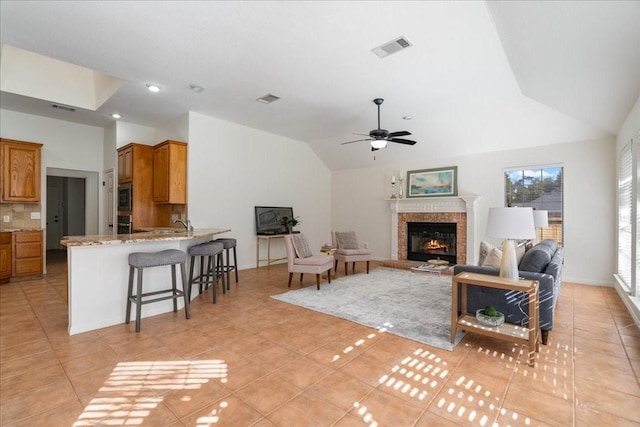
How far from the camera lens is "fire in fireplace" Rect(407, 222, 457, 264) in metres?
6.79

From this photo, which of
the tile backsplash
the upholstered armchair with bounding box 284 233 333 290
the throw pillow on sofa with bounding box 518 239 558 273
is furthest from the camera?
the tile backsplash

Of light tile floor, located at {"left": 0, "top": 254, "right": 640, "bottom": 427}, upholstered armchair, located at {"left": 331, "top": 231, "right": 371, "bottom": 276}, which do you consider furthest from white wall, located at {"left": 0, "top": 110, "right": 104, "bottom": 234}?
upholstered armchair, located at {"left": 331, "top": 231, "right": 371, "bottom": 276}

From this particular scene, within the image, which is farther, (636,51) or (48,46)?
(48,46)

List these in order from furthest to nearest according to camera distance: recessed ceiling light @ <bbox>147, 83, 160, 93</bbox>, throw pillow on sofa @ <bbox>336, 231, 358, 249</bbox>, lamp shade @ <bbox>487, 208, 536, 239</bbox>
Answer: throw pillow on sofa @ <bbox>336, 231, 358, 249</bbox> → recessed ceiling light @ <bbox>147, 83, 160, 93</bbox> → lamp shade @ <bbox>487, 208, 536, 239</bbox>

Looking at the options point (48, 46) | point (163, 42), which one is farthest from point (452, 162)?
point (48, 46)

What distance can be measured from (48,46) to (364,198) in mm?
6520

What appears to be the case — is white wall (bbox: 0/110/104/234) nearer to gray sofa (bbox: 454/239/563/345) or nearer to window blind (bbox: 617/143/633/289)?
gray sofa (bbox: 454/239/563/345)

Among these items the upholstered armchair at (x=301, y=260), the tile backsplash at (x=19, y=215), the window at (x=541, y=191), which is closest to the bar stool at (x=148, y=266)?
the upholstered armchair at (x=301, y=260)

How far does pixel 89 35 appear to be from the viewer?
3146 mm

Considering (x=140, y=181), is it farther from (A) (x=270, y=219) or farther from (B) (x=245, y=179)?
(A) (x=270, y=219)

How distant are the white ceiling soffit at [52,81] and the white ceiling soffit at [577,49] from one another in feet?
16.8

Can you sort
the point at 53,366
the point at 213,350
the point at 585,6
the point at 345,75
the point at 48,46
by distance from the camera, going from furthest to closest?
the point at 345,75 < the point at 48,46 < the point at 213,350 < the point at 53,366 < the point at 585,6

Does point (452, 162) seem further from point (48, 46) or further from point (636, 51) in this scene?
point (48, 46)

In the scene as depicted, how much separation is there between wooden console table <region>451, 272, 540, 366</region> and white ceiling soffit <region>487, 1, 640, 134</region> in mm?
2112
